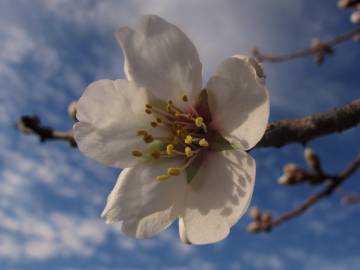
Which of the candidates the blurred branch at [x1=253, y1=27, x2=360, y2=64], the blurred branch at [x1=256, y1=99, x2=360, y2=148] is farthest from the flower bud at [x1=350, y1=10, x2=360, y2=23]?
the blurred branch at [x1=256, y1=99, x2=360, y2=148]

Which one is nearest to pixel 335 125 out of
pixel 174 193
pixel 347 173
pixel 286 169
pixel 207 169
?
pixel 207 169

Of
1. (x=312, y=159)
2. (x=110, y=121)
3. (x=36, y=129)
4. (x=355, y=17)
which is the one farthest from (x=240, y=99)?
(x=355, y=17)

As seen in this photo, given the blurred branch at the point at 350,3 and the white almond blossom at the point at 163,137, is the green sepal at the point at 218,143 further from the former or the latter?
the blurred branch at the point at 350,3

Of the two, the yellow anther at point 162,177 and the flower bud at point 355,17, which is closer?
the yellow anther at point 162,177

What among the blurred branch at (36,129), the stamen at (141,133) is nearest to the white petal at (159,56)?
the stamen at (141,133)

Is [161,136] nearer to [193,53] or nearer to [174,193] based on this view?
[174,193]

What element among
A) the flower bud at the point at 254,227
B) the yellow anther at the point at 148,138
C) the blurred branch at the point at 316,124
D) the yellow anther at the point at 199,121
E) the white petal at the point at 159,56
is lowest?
the flower bud at the point at 254,227

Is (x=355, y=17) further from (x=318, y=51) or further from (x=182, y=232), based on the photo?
(x=182, y=232)
